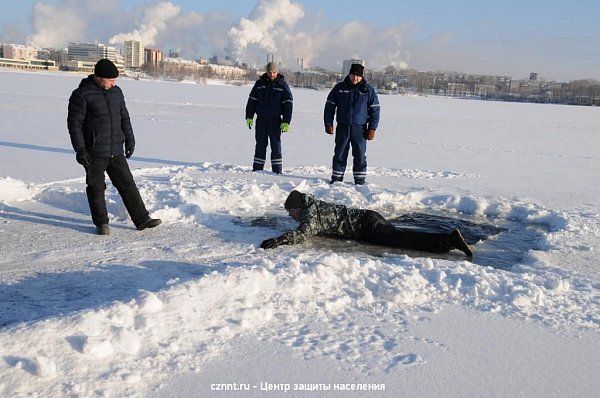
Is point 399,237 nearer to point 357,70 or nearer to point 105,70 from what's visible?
point 105,70

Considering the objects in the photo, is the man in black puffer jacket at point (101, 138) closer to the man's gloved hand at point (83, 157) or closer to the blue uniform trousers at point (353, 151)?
the man's gloved hand at point (83, 157)

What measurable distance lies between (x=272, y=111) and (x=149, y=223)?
145 inches

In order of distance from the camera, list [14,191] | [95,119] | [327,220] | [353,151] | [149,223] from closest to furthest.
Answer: [95,119] → [327,220] → [149,223] → [14,191] → [353,151]

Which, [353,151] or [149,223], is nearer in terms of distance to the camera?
[149,223]

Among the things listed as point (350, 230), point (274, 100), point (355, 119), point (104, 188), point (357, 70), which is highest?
point (357, 70)

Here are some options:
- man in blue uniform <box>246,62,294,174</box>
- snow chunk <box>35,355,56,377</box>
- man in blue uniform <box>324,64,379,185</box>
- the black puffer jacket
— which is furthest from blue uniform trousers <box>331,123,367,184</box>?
snow chunk <box>35,355,56,377</box>

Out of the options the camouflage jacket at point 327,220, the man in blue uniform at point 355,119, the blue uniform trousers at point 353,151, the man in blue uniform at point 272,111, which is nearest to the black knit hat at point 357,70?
the man in blue uniform at point 355,119

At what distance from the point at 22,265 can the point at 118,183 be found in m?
1.18

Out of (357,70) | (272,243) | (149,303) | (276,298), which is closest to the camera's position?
(149,303)

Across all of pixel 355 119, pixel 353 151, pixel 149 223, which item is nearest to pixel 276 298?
pixel 149 223

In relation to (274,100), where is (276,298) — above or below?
below

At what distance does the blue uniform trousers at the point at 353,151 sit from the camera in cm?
705

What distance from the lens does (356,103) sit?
702cm

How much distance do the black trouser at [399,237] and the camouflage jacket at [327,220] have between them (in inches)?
2.8
